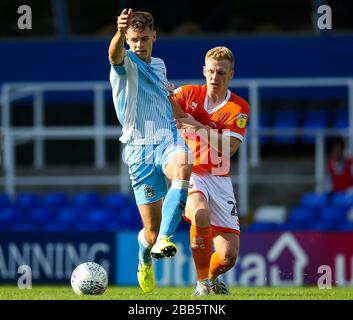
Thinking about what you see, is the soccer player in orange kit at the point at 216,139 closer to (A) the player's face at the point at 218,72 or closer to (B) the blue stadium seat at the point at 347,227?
(A) the player's face at the point at 218,72

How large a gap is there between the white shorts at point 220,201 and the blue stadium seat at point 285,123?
10.4 metres

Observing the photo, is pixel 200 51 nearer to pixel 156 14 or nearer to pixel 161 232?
pixel 156 14

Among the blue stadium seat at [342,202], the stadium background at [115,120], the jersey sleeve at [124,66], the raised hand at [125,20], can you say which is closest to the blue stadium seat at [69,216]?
the stadium background at [115,120]

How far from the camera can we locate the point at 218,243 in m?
11.8

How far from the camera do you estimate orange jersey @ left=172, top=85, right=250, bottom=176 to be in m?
11.8

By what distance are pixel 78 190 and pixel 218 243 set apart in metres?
10.6

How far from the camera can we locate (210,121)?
38.9 feet

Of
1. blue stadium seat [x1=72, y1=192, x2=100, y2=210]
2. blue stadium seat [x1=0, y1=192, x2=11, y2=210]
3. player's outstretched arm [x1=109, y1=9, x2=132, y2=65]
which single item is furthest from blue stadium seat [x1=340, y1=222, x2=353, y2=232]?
player's outstretched arm [x1=109, y1=9, x2=132, y2=65]

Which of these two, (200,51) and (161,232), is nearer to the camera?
(161,232)

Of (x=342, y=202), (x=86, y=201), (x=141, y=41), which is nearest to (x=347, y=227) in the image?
(x=342, y=202)

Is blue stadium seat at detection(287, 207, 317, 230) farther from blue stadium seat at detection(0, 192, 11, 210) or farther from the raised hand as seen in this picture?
the raised hand

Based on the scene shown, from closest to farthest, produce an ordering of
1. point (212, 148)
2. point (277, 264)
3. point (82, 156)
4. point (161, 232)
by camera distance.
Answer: point (161, 232) < point (212, 148) < point (277, 264) < point (82, 156)

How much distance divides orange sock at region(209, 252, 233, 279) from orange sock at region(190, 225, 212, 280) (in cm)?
41
